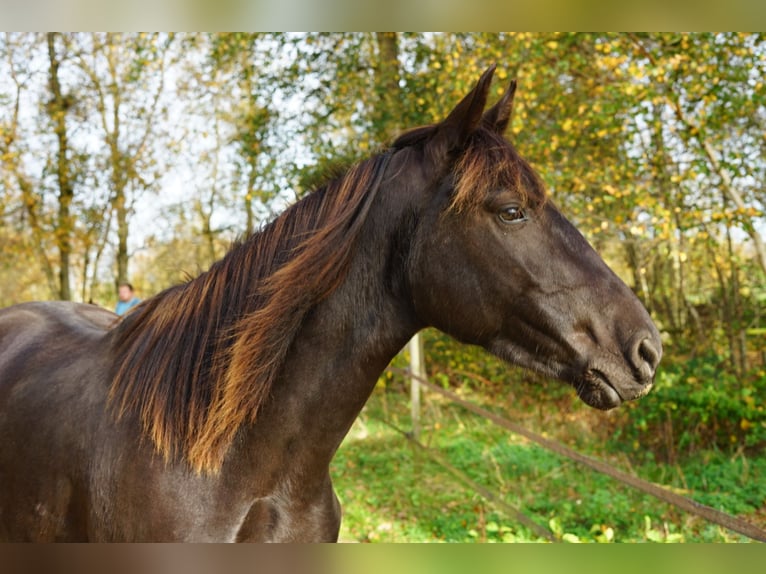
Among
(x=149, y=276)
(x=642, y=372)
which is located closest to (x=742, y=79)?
(x=642, y=372)

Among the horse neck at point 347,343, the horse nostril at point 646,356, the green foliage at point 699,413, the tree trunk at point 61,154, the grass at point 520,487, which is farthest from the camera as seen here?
the tree trunk at point 61,154

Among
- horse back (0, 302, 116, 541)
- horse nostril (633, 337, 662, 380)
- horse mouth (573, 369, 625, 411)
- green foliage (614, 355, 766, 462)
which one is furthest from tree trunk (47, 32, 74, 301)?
horse nostril (633, 337, 662, 380)

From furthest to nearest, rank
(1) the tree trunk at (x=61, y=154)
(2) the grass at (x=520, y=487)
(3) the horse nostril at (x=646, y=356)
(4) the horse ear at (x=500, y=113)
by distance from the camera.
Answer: (1) the tree trunk at (x=61, y=154), (2) the grass at (x=520, y=487), (4) the horse ear at (x=500, y=113), (3) the horse nostril at (x=646, y=356)

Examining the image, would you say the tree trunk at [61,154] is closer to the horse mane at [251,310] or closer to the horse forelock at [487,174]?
the horse mane at [251,310]

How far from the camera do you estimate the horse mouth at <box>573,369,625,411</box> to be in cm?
187

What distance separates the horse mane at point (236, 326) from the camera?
1918 mm

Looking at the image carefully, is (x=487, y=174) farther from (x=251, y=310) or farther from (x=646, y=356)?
(x=251, y=310)

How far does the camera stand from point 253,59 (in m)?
8.38

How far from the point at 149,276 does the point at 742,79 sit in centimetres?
1550

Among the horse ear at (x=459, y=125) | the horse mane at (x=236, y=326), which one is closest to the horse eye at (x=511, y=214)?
the horse ear at (x=459, y=125)

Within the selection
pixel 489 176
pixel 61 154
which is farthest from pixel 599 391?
pixel 61 154

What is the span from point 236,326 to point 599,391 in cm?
114

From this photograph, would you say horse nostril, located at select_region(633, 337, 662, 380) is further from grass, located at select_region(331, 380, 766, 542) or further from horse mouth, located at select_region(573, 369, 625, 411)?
grass, located at select_region(331, 380, 766, 542)
